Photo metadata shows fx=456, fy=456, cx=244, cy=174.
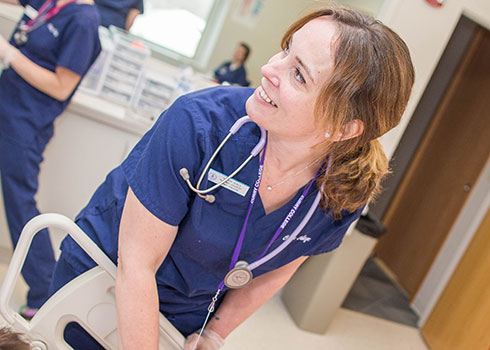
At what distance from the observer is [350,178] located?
1021mm

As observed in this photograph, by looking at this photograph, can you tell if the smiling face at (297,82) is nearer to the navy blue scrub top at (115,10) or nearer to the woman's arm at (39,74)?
the woman's arm at (39,74)

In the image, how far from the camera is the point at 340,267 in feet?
8.70

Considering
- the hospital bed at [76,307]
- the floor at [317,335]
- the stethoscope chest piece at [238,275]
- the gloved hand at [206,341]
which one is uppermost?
the stethoscope chest piece at [238,275]

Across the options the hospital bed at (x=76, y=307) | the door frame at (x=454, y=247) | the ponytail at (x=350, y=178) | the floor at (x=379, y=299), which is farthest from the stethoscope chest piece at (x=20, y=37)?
the door frame at (x=454, y=247)

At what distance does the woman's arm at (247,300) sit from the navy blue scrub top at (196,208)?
6cm

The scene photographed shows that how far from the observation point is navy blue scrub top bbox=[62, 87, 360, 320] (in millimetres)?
860

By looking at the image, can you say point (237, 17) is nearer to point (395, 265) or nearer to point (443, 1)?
point (443, 1)

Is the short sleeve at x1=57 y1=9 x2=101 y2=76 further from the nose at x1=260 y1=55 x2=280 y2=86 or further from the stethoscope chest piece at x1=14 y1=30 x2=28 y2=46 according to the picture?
the nose at x1=260 y1=55 x2=280 y2=86

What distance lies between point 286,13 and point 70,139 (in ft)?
6.35

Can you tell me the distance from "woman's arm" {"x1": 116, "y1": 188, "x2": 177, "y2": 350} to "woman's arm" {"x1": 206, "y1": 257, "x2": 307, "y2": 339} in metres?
0.29

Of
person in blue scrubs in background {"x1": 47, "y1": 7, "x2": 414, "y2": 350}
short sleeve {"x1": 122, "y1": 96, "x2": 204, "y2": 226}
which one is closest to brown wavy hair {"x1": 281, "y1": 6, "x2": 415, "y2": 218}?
person in blue scrubs in background {"x1": 47, "y1": 7, "x2": 414, "y2": 350}

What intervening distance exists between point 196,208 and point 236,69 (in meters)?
2.81

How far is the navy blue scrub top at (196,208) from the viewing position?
86 cm

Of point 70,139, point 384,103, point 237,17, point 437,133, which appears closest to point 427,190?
point 437,133
